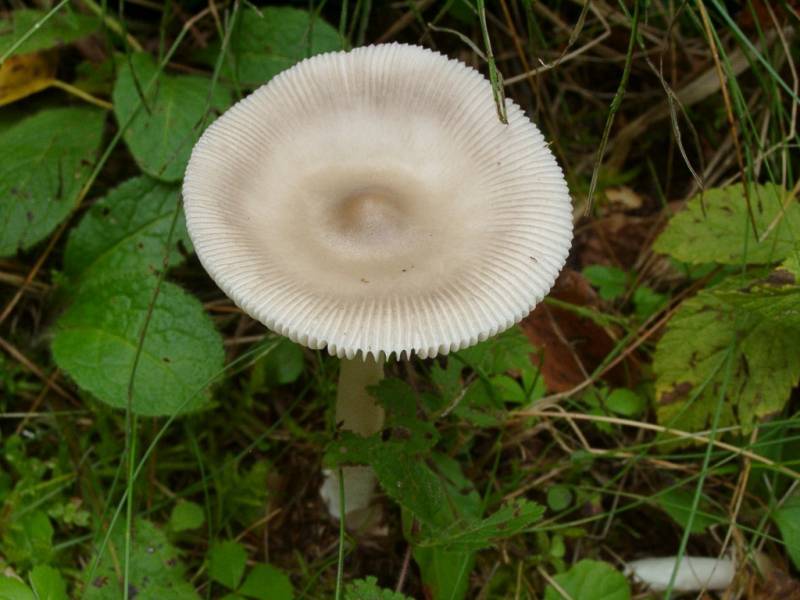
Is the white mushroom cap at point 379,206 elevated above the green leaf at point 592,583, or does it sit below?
above

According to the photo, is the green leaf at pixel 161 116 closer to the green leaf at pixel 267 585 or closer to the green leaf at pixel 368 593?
the green leaf at pixel 267 585

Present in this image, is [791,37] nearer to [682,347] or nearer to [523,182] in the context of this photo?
[682,347]

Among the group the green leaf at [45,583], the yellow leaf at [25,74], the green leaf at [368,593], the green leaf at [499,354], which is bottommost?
the green leaf at [45,583]

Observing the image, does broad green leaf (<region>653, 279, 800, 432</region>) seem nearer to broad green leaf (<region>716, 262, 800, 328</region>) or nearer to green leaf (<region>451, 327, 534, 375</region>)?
broad green leaf (<region>716, 262, 800, 328</region>)

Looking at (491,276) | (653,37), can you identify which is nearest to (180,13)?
(653,37)

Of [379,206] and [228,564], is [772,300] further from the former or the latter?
[228,564]

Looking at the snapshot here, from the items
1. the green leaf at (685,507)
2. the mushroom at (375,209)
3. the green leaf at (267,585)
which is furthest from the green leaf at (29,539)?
the green leaf at (685,507)

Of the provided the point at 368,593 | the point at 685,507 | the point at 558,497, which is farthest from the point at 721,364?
the point at 368,593

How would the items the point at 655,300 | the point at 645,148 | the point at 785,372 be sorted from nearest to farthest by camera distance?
the point at 785,372, the point at 655,300, the point at 645,148
